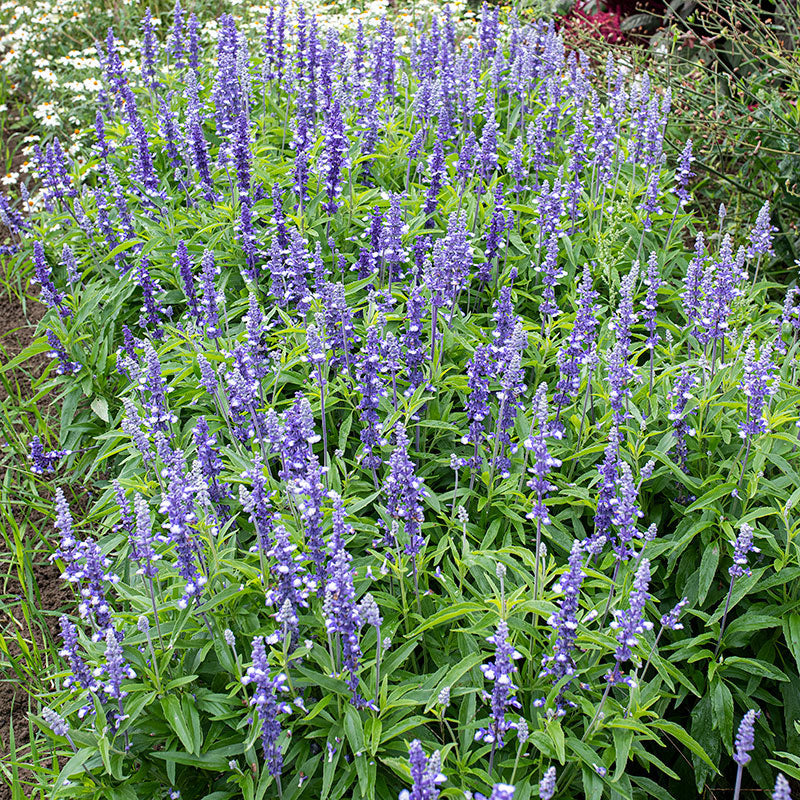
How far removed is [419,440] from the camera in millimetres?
4328

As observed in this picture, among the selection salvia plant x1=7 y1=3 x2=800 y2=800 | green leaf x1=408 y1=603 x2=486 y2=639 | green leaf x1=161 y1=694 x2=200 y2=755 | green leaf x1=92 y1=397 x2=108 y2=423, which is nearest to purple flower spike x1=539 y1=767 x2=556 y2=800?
salvia plant x1=7 y1=3 x2=800 y2=800

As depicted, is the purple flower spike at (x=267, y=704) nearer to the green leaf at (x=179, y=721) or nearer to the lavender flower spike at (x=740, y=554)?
the green leaf at (x=179, y=721)

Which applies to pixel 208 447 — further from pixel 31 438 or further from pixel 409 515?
pixel 31 438

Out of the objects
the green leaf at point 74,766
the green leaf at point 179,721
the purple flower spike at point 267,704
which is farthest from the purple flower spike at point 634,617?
the green leaf at point 74,766

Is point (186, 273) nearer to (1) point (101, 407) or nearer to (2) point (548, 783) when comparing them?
(1) point (101, 407)

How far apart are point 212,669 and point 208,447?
3.20 feet

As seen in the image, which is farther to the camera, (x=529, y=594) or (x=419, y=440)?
(x=419, y=440)

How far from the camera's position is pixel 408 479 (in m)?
3.33

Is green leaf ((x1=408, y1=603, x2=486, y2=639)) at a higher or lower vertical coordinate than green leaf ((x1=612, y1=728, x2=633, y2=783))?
higher

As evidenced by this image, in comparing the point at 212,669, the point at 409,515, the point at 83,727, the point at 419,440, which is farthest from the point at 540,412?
the point at 83,727

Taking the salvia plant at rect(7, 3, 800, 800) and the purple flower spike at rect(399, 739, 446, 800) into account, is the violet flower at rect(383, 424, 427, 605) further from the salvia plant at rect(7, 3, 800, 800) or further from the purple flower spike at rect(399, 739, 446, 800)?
the purple flower spike at rect(399, 739, 446, 800)

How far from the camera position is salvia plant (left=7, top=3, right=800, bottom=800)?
317 centimetres

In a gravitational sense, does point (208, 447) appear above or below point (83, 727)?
above

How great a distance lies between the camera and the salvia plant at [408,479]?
3168 millimetres
